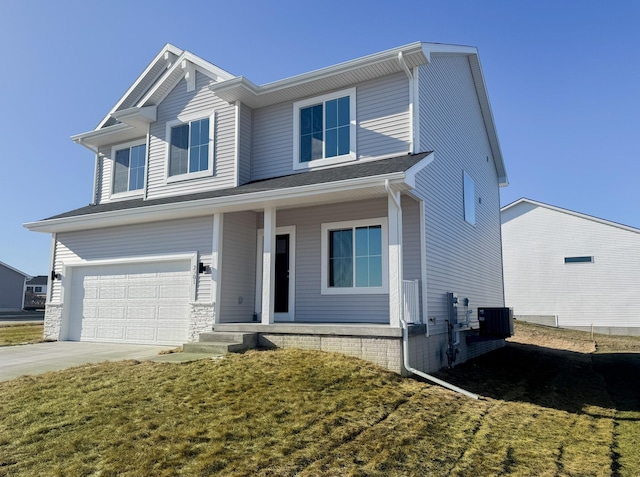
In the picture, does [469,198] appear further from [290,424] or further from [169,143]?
[290,424]

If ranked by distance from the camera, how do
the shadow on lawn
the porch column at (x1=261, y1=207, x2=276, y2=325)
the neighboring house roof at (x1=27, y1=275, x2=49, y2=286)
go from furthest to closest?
→ the neighboring house roof at (x1=27, y1=275, x2=49, y2=286) → the porch column at (x1=261, y1=207, x2=276, y2=325) → the shadow on lawn

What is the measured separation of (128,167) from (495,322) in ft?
36.7

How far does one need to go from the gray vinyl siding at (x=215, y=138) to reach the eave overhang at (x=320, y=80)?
24.7 inches

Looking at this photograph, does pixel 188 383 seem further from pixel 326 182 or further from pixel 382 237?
pixel 382 237

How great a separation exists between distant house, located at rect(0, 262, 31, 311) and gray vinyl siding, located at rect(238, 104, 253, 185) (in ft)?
123

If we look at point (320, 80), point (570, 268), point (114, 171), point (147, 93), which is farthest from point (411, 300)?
point (570, 268)

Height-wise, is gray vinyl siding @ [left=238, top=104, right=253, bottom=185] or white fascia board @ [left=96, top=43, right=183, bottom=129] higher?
white fascia board @ [left=96, top=43, right=183, bottom=129]

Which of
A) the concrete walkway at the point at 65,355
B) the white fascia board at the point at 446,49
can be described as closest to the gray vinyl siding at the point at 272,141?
the white fascia board at the point at 446,49

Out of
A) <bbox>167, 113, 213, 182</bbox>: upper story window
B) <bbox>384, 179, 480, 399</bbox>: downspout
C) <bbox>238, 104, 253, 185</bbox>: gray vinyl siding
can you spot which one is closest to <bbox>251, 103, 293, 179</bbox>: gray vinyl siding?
<bbox>238, 104, 253, 185</bbox>: gray vinyl siding

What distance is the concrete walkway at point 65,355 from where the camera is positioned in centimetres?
789

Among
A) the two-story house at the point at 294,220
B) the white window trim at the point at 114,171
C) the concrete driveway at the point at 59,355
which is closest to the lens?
the concrete driveway at the point at 59,355

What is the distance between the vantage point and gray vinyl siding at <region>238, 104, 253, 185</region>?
36.4ft

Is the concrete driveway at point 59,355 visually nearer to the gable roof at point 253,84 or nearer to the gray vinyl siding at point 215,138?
the gray vinyl siding at point 215,138

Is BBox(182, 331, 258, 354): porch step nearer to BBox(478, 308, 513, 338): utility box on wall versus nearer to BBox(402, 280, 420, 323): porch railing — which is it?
BBox(402, 280, 420, 323): porch railing
